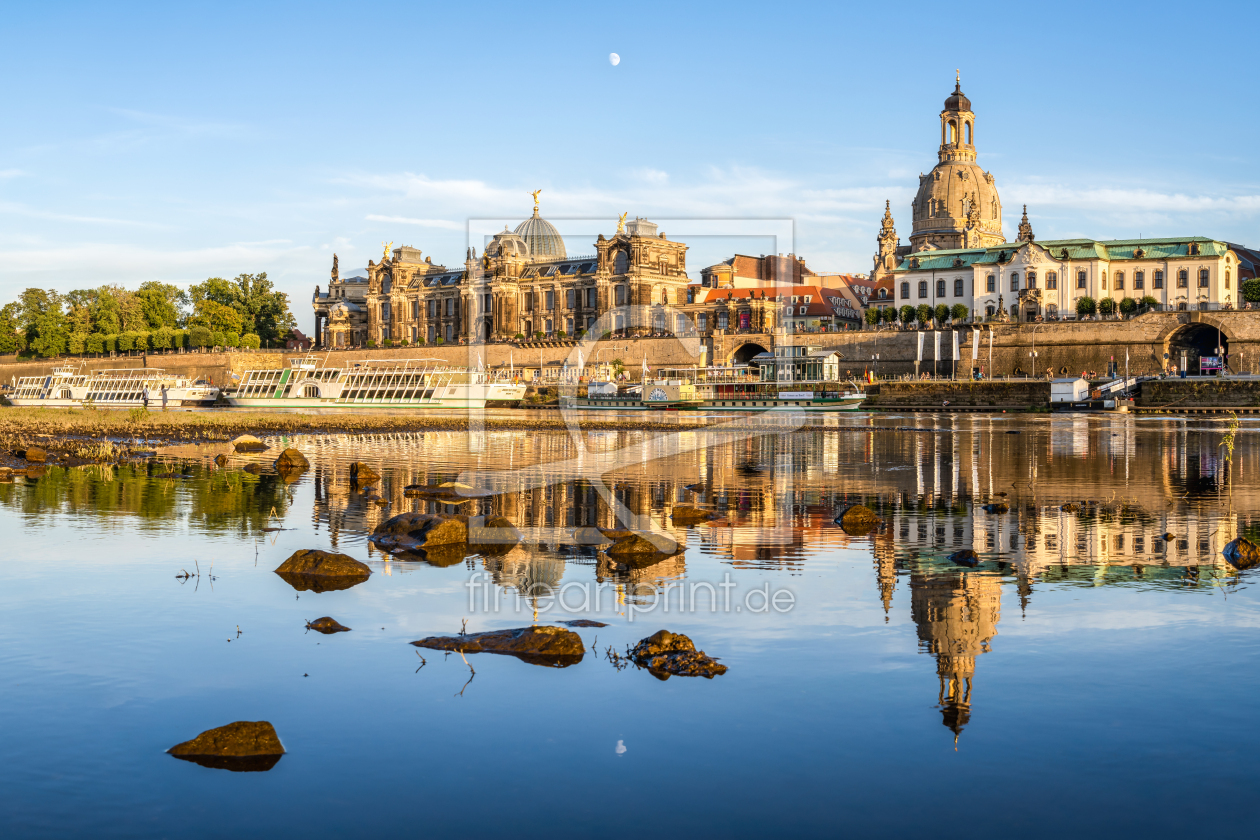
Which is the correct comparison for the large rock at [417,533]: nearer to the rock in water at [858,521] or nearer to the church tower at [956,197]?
the rock in water at [858,521]

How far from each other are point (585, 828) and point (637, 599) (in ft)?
20.4

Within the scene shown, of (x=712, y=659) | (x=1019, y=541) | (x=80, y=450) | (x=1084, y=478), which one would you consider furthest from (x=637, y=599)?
(x=80, y=450)

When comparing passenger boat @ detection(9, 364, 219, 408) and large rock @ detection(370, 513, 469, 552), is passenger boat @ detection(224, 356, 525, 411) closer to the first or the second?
passenger boat @ detection(9, 364, 219, 408)

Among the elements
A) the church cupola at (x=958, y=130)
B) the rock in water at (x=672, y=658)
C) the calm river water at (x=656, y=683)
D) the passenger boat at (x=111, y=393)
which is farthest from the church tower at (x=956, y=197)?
the rock in water at (x=672, y=658)

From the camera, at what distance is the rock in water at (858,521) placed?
19.1 meters

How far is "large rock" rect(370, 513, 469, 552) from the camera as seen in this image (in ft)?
54.6

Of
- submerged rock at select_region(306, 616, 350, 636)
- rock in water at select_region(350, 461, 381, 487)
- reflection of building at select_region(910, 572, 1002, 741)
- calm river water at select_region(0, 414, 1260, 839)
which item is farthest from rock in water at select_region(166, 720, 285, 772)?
rock in water at select_region(350, 461, 381, 487)

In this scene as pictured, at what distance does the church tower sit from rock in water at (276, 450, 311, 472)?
11615 centimetres

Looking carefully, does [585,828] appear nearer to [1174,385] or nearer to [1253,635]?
[1253,635]

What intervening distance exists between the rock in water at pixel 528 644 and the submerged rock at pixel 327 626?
3.31ft

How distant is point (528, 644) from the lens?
10.8 meters

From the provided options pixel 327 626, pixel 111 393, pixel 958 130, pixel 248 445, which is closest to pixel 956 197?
pixel 958 130

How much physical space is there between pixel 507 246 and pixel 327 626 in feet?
437

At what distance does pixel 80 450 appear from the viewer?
3628cm
